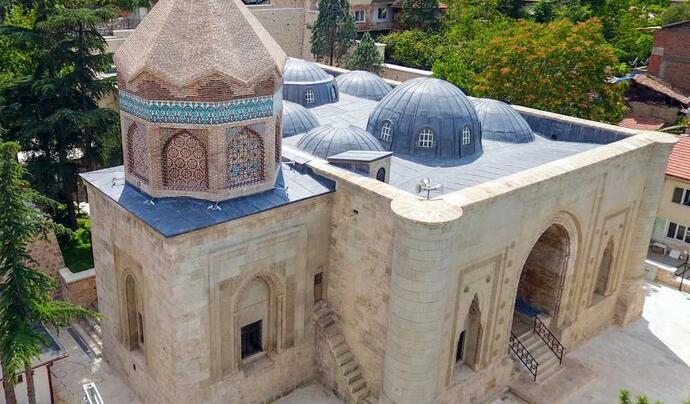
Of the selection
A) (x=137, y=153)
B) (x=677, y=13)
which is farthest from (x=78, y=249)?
(x=677, y=13)

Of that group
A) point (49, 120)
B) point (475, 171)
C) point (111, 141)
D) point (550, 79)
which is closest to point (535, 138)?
point (475, 171)

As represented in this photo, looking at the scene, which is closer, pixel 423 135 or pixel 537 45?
pixel 423 135

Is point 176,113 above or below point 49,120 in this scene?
above

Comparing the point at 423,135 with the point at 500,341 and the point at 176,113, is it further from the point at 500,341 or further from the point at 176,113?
the point at 176,113

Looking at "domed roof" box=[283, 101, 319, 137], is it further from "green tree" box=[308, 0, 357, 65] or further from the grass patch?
"green tree" box=[308, 0, 357, 65]

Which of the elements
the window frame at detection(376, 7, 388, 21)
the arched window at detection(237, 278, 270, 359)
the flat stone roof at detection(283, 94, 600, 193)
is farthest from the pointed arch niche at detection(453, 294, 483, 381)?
the window frame at detection(376, 7, 388, 21)

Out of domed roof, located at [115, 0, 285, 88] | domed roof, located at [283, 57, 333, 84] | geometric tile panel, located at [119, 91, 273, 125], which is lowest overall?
domed roof, located at [283, 57, 333, 84]

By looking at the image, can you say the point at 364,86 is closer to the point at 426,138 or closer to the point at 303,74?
the point at 303,74
